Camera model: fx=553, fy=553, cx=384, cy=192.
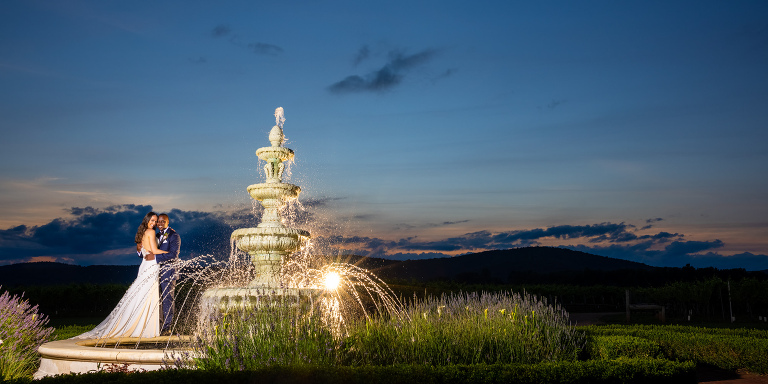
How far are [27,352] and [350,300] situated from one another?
11573 millimetres

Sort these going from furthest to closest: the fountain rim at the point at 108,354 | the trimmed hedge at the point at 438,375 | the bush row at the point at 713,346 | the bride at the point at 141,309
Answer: the bush row at the point at 713,346
the bride at the point at 141,309
the fountain rim at the point at 108,354
the trimmed hedge at the point at 438,375

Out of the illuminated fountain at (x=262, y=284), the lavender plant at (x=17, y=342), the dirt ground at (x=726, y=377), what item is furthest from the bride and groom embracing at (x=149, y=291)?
the dirt ground at (x=726, y=377)

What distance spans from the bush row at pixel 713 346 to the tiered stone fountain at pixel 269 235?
18.4 feet

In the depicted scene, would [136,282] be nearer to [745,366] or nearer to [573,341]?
[573,341]

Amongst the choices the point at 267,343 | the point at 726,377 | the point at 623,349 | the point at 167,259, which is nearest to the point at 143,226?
the point at 167,259

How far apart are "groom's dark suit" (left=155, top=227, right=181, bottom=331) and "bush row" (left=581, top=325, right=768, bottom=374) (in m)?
7.70

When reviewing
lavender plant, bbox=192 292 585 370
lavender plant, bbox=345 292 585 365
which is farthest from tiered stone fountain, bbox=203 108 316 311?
lavender plant, bbox=345 292 585 365

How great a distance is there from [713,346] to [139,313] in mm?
10646

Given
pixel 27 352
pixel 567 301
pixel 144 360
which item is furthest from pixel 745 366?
pixel 567 301

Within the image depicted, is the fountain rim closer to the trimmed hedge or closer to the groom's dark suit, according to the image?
the trimmed hedge

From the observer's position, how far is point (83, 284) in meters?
26.1

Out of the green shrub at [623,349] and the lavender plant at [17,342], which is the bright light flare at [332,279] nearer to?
the green shrub at [623,349]

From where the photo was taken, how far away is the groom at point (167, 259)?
404 inches

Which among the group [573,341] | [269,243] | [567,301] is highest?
[269,243]
